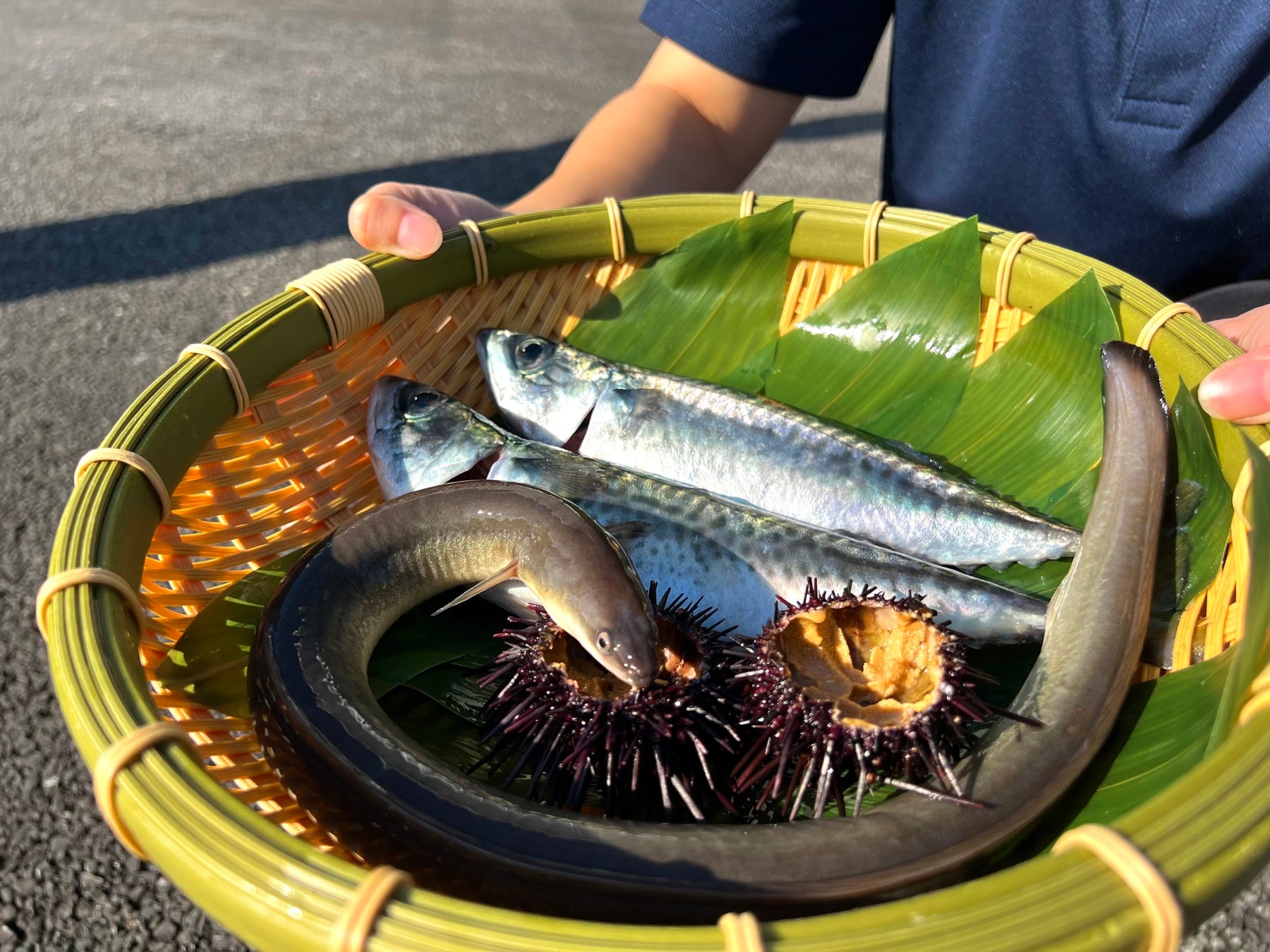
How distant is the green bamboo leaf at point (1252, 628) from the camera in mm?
1095

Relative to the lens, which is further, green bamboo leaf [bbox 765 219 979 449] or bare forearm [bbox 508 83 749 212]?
bare forearm [bbox 508 83 749 212]

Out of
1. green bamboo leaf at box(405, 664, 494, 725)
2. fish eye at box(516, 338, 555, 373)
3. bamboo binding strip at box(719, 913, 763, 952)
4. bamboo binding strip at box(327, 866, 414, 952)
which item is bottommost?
green bamboo leaf at box(405, 664, 494, 725)

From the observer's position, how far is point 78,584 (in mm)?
1262

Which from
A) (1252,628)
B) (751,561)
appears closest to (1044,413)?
(751,561)

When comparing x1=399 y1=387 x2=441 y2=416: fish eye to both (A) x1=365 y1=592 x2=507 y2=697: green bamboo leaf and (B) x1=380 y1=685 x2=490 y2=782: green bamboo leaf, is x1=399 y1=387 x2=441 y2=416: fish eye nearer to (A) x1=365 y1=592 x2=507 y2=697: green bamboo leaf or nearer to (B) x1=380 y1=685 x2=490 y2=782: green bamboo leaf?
(A) x1=365 y1=592 x2=507 y2=697: green bamboo leaf

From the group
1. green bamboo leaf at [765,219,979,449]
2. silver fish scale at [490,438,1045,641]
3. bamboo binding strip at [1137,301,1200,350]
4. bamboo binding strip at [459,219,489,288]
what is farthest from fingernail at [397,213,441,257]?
bamboo binding strip at [1137,301,1200,350]

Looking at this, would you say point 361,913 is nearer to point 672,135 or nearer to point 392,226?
point 392,226

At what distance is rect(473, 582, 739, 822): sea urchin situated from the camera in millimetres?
1358

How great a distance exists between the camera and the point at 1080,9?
2318 millimetres

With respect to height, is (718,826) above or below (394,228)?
below

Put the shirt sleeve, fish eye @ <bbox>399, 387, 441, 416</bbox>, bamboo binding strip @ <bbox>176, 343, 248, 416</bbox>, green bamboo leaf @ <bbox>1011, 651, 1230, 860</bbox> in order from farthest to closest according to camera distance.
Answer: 1. the shirt sleeve
2. fish eye @ <bbox>399, 387, 441, 416</bbox>
3. bamboo binding strip @ <bbox>176, 343, 248, 416</bbox>
4. green bamboo leaf @ <bbox>1011, 651, 1230, 860</bbox>

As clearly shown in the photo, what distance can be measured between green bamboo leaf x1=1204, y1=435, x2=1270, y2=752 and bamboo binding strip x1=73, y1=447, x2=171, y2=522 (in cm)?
148

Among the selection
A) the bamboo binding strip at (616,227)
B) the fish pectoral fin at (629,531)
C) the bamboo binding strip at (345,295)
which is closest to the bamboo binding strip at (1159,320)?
the fish pectoral fin at (629,531)

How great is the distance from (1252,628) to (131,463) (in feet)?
5.01
